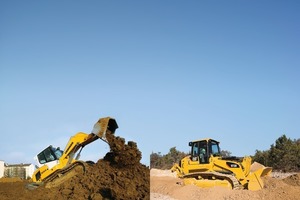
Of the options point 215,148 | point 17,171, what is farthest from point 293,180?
point 17,171

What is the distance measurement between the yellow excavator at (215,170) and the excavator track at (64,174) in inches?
297

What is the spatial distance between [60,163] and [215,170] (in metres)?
9.22

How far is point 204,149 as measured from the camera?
22125 mm

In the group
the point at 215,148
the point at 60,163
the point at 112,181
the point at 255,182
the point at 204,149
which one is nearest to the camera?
the point at 112,181

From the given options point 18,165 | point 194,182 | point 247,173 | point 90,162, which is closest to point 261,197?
point 247,173

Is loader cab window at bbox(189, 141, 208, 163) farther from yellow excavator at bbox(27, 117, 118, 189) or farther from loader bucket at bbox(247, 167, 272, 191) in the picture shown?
yellow excavator at bbox(27, 117, 118, 189)

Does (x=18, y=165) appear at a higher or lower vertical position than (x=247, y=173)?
higher

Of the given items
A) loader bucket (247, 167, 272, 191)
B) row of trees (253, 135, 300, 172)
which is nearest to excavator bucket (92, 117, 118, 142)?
loader bucket (247, 167, 272, 191)

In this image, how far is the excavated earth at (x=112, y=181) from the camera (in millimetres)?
11992

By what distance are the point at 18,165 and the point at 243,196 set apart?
2126 inches

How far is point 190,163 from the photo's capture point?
74.0ft

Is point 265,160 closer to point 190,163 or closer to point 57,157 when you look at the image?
point 190,163

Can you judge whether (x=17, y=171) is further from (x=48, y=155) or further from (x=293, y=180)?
(x=293, y=180)

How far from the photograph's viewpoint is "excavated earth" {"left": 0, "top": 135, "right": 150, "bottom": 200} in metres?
12.0
